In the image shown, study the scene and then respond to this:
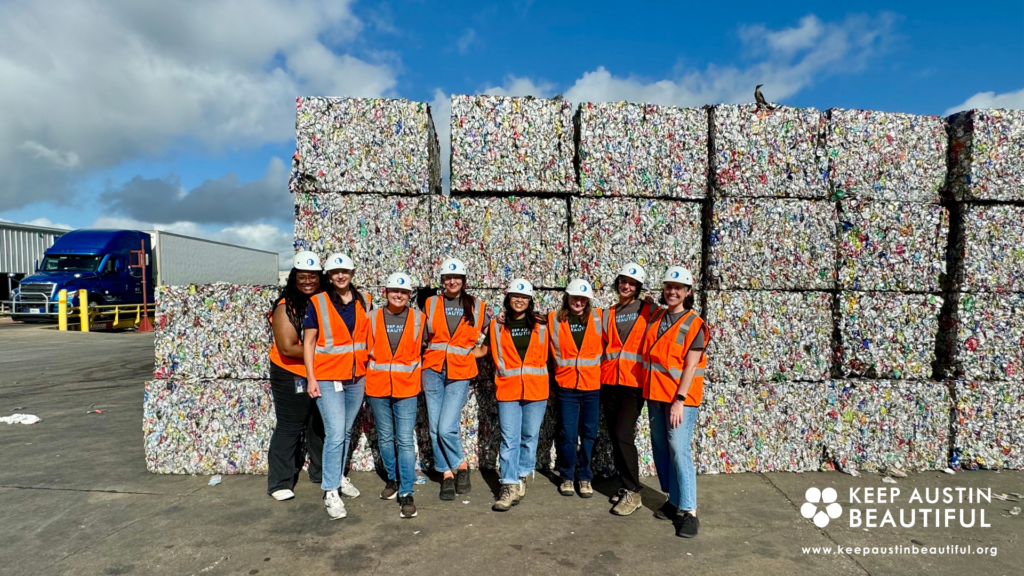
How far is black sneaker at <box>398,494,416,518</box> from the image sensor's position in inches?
181

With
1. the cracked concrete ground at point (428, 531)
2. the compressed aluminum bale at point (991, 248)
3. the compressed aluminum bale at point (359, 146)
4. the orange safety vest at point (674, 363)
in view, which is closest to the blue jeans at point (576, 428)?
the cracked concrete ground at point (428, 531)

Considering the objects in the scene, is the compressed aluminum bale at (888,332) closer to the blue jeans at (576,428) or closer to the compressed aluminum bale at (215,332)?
the blue jeans at (576,428)

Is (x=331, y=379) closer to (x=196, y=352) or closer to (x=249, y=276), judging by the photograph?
(x=196, y=352)

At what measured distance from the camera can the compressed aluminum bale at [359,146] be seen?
5625 millimetres

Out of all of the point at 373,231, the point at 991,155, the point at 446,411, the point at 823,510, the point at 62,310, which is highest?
the point at 991,155

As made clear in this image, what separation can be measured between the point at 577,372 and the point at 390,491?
6.89 feet

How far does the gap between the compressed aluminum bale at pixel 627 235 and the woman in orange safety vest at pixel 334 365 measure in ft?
7.78

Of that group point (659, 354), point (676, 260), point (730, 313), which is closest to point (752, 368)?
point (730, 313)

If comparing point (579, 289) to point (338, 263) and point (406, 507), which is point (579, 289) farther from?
point (406, 507)

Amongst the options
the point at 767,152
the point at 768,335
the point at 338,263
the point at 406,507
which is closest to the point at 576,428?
the point at 406,507

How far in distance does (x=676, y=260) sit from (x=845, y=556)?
118 inches

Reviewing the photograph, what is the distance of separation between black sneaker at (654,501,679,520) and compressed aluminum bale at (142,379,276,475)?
13.0 ft

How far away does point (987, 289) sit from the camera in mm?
5699

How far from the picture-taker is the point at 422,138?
5.67m
